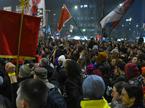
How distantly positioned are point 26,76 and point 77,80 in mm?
956

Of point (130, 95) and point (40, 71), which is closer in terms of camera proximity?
point (130, 95)

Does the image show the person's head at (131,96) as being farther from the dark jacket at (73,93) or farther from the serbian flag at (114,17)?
the serbian flag at (114,17)

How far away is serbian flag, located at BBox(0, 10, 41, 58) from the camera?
8211mm

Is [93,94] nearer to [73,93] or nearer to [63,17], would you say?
[73,93]

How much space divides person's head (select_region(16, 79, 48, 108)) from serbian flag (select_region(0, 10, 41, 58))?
12.3 feet

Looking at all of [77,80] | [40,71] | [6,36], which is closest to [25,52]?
[6,36]

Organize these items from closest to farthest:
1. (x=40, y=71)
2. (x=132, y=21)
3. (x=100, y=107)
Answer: (x=100, y=107) → (x=40, y=71) → (x=132, y=21)

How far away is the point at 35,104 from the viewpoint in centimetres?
425

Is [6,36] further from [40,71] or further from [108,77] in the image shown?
[108,77]

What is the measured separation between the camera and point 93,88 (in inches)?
231

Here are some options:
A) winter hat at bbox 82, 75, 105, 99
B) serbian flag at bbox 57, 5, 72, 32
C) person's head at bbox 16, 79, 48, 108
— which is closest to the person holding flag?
serbian flag at bbox 57, 5, 72, 32

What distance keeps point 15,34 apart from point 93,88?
9.74 ft

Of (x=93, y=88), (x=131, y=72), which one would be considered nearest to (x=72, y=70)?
(x=131, y=72)

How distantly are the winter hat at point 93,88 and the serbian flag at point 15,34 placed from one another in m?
2.66
